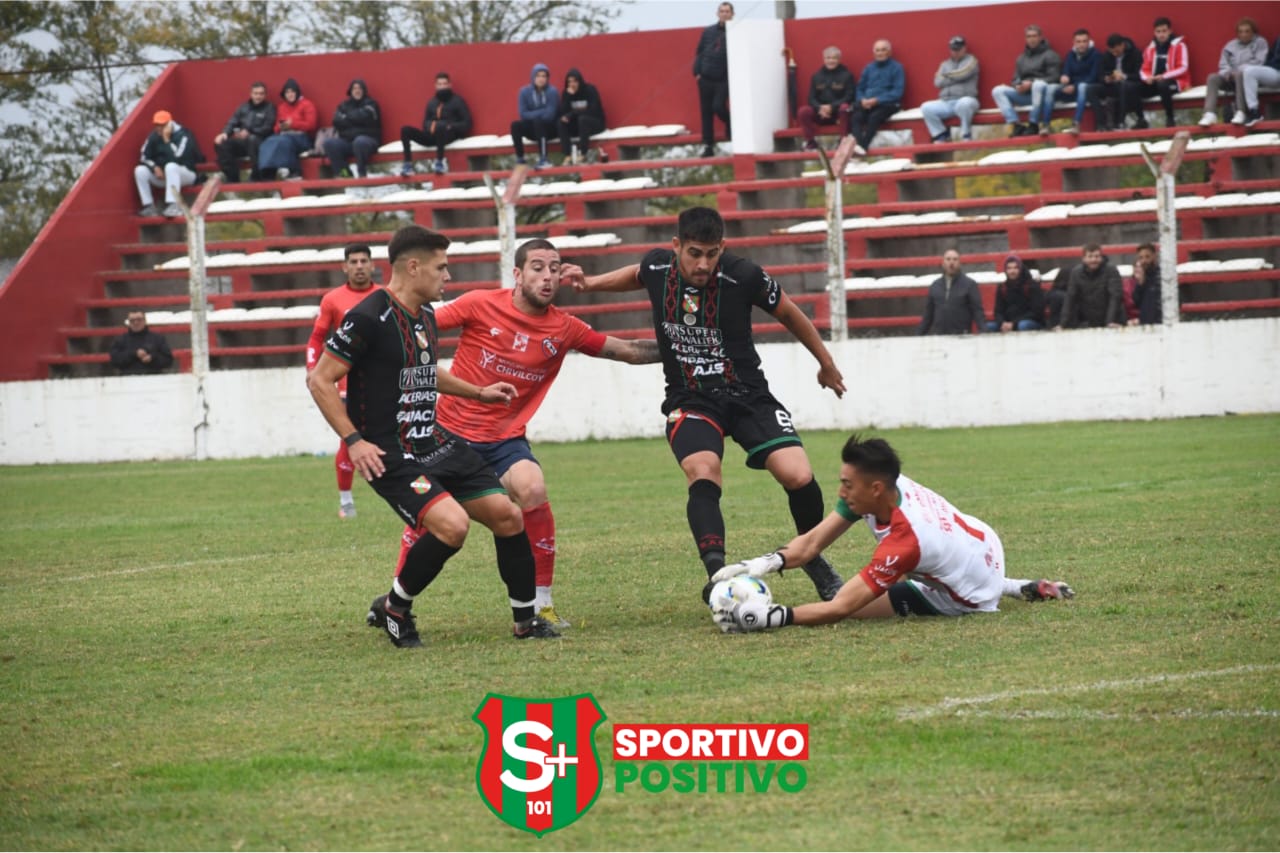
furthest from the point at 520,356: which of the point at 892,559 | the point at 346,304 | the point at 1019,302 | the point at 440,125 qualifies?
the point at 440,125

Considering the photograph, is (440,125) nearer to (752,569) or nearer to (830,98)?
(830,98)

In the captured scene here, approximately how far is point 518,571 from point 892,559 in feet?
5.50

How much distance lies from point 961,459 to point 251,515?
21.3 feet

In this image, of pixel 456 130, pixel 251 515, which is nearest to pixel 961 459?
pixel 251 515

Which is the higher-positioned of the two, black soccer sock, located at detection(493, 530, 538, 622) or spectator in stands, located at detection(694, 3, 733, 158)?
spectator in stands, located at detection(694, 3, 733, 158)

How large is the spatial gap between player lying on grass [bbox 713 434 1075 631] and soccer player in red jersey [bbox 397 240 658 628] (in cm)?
128

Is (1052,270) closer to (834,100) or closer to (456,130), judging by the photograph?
(834,100)

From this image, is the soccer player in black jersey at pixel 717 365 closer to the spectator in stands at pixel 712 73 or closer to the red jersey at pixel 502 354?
the red jersey at pixel 502 354

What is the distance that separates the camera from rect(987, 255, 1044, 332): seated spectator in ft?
65.9

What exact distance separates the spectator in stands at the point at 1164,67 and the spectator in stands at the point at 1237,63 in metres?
0.53

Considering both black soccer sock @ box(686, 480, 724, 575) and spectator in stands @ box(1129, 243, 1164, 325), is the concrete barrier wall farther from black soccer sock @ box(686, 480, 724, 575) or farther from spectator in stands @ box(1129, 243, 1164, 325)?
black soccer sock @ box(686, 480, 724, 575)

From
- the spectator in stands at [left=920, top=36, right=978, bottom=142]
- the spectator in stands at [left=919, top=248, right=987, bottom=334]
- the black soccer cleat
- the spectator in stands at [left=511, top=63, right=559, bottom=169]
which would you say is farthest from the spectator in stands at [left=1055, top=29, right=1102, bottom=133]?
the black soccer cleat

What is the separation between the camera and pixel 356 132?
27406mm

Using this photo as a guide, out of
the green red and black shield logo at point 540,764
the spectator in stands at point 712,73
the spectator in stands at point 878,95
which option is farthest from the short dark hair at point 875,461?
the spectator in stands at point 712,73
